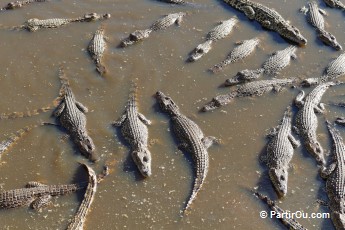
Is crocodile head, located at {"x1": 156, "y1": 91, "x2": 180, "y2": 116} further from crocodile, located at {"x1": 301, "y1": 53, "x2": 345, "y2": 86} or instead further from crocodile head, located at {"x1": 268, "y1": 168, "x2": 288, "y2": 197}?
crocodile, located at {"x1": 301, "y1": 53, "x2": 345, "y2": 86}

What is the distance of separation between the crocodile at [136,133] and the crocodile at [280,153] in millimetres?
2440

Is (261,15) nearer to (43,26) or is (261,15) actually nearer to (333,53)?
(333,53)

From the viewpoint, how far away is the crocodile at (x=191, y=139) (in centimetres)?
866

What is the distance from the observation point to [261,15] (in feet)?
42.8

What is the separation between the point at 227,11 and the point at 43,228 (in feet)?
27.9

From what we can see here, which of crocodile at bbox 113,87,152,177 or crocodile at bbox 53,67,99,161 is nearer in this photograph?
crocodile at bbox 113,87,152,177

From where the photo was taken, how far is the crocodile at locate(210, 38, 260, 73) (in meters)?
11.3

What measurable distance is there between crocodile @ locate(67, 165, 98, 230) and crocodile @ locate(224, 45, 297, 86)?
4.16 m

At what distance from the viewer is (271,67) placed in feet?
37.4

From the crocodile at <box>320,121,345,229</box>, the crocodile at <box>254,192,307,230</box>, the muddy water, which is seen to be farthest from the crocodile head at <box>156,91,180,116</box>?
the crocodile at <box>320,121,345,229</box>

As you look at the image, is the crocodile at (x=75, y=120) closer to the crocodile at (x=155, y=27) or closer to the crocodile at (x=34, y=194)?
the crocodile at (x=34, y=194)

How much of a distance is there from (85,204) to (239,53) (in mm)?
5833

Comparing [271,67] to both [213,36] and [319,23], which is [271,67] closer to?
[213,36]

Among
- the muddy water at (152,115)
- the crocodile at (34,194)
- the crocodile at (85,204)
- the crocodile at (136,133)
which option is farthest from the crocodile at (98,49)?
the crocodile at (34,194)
